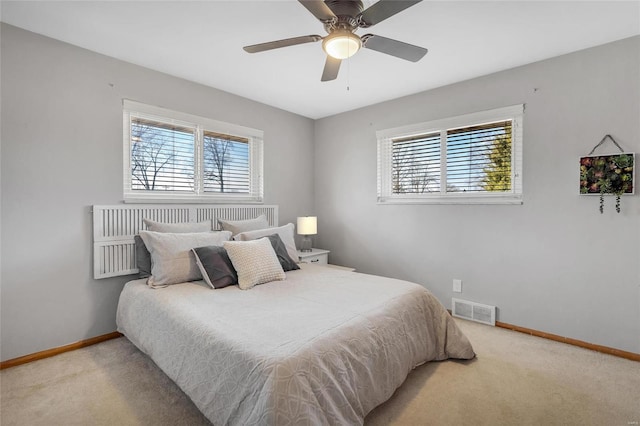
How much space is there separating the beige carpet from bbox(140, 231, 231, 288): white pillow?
64 centimetres

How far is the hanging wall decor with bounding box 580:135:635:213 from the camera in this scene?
2369 mm

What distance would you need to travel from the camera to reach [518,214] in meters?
2.92

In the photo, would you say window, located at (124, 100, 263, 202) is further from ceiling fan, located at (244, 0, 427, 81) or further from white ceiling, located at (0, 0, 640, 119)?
ceiling fan, located at (244, 0, 427, 81)

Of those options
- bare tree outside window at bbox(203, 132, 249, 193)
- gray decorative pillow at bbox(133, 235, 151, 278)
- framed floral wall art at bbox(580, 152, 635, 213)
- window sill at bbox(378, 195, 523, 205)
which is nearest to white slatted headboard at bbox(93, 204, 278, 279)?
gray decorative pillow at bbox(133, 235, 151, 278)

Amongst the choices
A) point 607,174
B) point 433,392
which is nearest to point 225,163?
point 433,392

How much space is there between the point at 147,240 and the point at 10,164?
108 centimetres

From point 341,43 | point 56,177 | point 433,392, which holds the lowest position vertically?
point 433,392

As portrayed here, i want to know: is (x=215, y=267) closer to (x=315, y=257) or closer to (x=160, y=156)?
(x=160, y=156)

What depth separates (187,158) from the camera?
10.8 feet

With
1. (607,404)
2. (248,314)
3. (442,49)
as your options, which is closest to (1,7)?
(248,314)

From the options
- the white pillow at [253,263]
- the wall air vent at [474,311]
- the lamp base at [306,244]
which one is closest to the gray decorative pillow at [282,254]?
the white pillow at [253,263]

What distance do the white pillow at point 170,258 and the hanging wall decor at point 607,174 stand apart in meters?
3.31

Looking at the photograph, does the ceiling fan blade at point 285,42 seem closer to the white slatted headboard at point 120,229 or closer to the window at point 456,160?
the white slatted headboard at point 120,229

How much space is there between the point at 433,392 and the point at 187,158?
3.07 m
